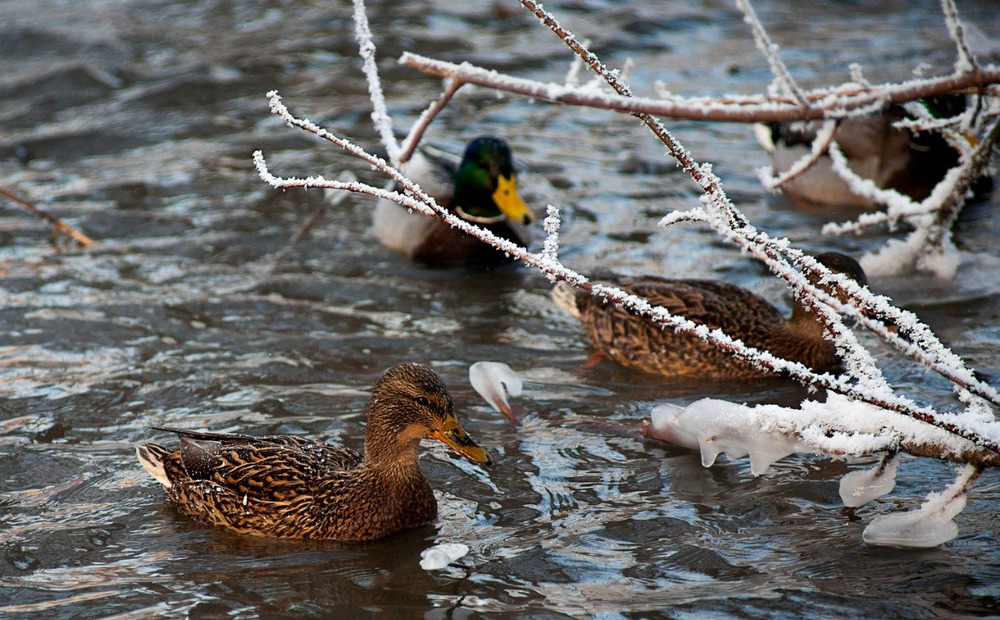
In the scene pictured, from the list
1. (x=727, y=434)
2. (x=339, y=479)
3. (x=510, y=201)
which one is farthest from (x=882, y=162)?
(x=339, y=479)

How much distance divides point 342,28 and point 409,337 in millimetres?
8241

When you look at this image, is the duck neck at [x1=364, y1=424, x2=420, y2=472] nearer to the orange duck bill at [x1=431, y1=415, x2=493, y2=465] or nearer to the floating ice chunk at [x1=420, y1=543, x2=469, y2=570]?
the orange duck bill at [x1=431, y1=415, x2=493, y2=465]

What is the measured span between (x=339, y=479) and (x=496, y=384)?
3.86 ft

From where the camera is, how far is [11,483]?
546 cm

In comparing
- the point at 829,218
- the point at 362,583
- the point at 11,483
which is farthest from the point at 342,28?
the point at 362,583

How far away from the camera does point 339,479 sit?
203 inches

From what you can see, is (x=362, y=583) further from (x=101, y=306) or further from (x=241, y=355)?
(x=101, y=306)

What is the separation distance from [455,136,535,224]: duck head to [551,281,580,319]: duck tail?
1459 millimetres

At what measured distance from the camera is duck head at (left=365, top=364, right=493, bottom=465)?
505cm

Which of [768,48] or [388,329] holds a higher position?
[768,48]

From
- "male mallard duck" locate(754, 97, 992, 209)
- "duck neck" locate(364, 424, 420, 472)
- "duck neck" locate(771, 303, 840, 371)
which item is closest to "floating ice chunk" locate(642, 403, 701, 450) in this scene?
"duck neck" locate(364, 424, 420, 472)

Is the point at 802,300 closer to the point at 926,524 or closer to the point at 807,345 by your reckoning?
the point at 926,524

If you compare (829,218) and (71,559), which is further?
(829,218)

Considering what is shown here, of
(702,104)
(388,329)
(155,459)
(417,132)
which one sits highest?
(702,104)
